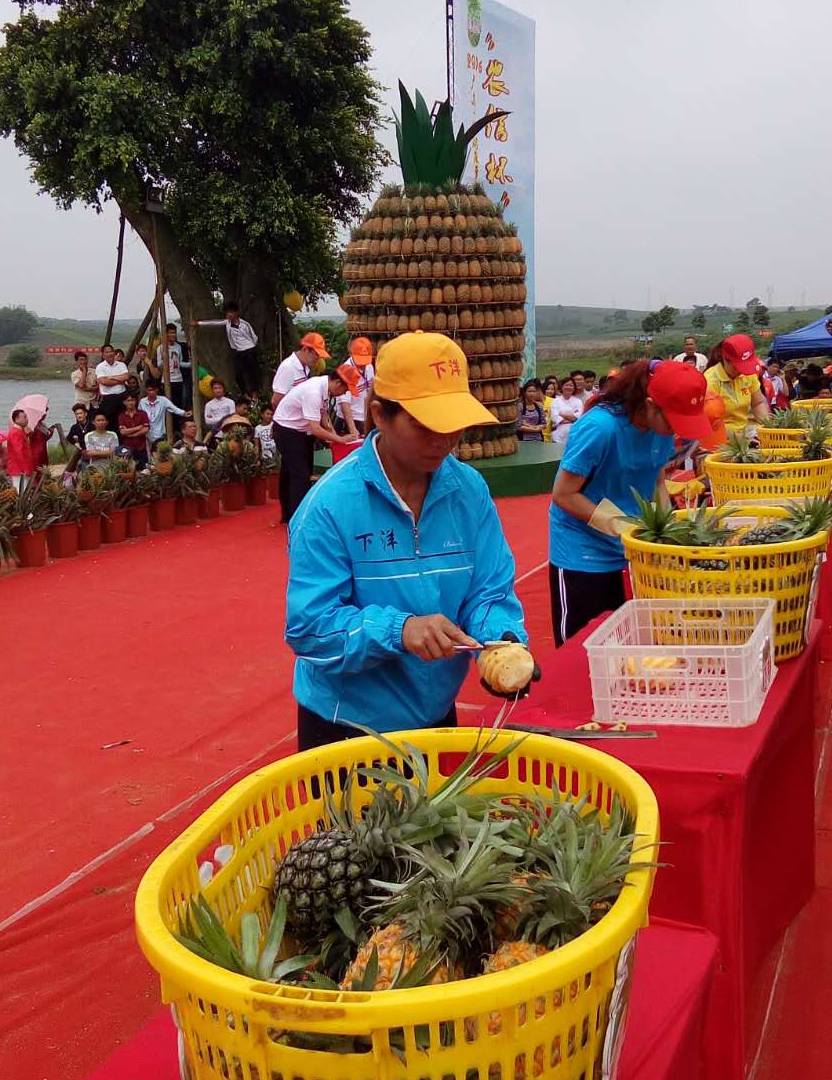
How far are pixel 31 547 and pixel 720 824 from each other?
27.8 ft

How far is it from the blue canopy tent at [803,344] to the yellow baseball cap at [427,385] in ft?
73.8

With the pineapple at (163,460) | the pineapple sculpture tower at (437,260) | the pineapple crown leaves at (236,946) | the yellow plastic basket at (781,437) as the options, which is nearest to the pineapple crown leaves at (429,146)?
the pineapple sculpture tower at (437,260)

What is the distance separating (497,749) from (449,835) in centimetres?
32

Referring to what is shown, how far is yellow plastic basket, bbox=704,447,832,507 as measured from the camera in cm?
464

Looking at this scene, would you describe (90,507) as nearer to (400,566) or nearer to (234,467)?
(234,467)

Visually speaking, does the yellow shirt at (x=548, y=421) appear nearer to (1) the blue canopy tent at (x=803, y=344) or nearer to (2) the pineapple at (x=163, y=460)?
(2) the pineapple at (x=163, y=460)

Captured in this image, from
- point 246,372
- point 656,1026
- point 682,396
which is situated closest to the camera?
point 656,1026

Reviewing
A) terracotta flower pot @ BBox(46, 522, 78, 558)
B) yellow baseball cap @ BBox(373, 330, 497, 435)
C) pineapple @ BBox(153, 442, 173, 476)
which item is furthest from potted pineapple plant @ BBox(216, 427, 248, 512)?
yellow baseball cap @ BBox(373, 330, 497, 435)

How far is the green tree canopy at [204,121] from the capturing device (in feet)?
57.5

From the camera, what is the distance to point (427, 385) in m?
2.17

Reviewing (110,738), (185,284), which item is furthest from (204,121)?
(110,738)

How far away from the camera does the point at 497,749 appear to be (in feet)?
5.92

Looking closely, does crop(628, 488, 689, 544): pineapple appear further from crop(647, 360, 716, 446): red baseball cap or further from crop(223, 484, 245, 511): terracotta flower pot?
crop(223, 484, 245, 511): terracotta flower pot

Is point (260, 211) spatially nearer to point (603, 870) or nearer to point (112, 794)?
point (112, 794)
